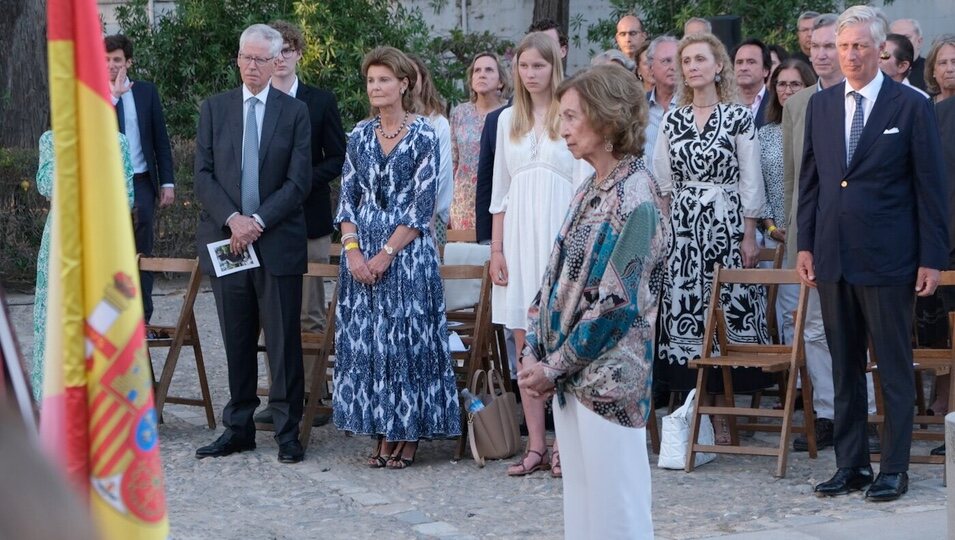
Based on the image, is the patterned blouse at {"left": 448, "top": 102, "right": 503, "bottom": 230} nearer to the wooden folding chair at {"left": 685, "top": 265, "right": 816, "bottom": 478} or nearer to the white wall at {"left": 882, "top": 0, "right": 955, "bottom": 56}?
the wooden folding chair at {"left": 685, "top": 265, "right": 816, "bottom": 478}

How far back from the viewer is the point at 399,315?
7.27m

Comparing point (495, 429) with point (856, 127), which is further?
point (495, 429)

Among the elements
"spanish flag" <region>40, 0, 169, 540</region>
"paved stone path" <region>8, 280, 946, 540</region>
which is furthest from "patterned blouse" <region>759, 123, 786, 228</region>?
"spanish flag" <region>40, 0, 169, 540</region>

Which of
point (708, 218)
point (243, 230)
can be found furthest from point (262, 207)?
point (708, 218)

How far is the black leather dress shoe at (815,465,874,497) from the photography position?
21.2ft

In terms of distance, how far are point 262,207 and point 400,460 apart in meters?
1.50

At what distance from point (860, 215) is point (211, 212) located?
333cm

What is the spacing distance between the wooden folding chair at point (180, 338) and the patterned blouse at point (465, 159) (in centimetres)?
206

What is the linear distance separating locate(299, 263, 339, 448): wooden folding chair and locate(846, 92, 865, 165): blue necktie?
2798 millimetres

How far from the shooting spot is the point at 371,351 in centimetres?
732

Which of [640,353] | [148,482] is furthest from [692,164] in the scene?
[148,482]

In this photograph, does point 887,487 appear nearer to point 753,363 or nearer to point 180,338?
point 753,363

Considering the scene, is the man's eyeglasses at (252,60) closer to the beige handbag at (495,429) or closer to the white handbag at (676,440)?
the beige handbag at (495,429)

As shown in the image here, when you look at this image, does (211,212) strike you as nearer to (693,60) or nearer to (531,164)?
(531,164)
